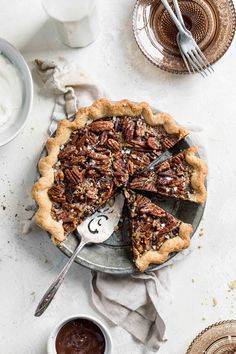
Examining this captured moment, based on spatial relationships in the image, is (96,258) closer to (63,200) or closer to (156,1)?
(63,200)

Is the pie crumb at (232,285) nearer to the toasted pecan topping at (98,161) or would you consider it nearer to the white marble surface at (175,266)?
the white marble surface at (175,266)

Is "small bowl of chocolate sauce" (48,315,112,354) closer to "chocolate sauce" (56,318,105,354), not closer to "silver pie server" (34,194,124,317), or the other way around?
"chocolate sauce" (56,318,105,354)

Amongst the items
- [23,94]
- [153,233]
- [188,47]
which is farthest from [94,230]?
[188,47]

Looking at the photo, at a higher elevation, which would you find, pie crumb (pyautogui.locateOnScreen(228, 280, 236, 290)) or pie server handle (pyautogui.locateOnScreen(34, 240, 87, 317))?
pie crumb (pyautogui.locateOnScreen(228, 280, 236, 290))

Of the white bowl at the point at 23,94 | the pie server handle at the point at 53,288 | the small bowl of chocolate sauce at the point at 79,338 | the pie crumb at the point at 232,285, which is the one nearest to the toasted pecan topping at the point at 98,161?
the pie server handle at the point at 53,288

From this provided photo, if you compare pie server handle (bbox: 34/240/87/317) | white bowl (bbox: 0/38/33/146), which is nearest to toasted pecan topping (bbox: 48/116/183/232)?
pie server handle (bbox: 34/240/87/317)

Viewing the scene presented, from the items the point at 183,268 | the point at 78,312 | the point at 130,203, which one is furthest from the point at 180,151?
the point at 78,312

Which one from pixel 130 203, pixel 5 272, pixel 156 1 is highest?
pixel 156 1
